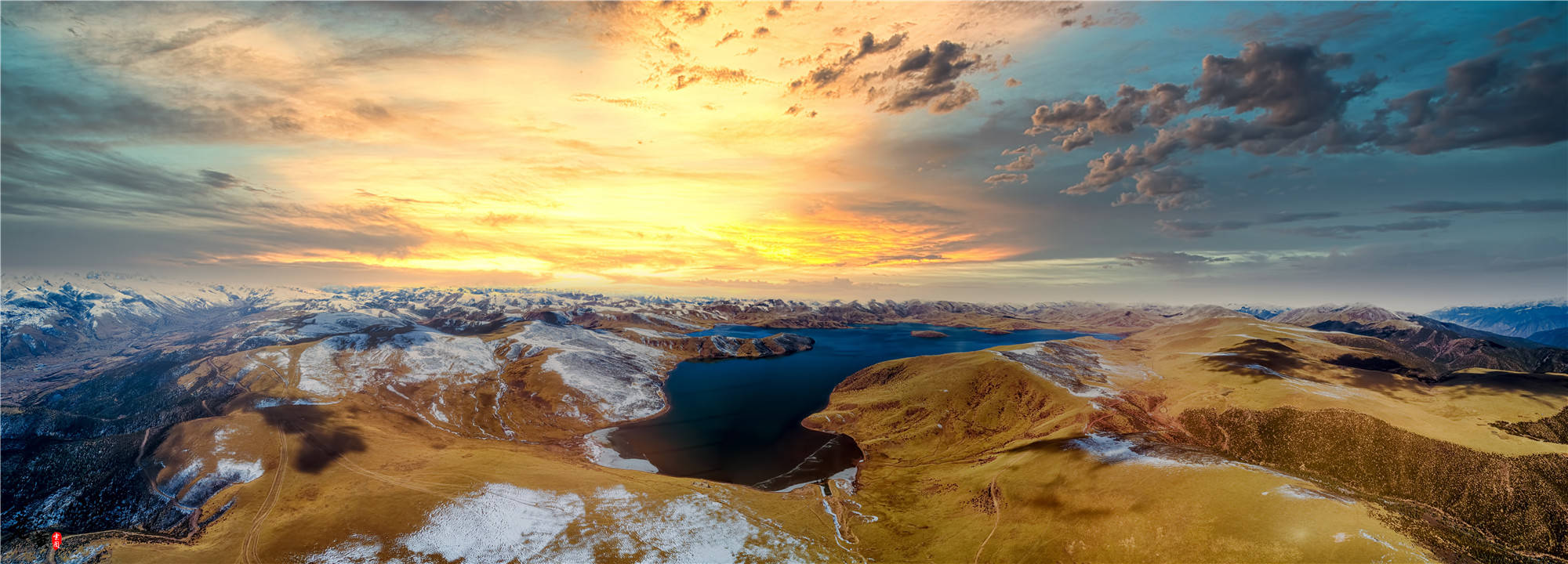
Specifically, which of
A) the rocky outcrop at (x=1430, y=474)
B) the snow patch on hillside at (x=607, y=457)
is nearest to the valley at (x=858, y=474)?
the rocky outcrop at (x=1430, y=474)

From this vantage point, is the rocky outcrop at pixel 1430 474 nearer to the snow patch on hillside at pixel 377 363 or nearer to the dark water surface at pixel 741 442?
the dark water surface at pixel 741 442

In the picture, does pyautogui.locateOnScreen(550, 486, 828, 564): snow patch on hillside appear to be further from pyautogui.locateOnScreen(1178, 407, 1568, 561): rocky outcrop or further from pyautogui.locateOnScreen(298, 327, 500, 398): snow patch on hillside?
pyautogui.locateOnScreen(298, 327, 500, 398): snow patch on hillside

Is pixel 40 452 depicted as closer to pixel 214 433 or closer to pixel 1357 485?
pixel 214 433

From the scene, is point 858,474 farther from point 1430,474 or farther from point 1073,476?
point 1430,474

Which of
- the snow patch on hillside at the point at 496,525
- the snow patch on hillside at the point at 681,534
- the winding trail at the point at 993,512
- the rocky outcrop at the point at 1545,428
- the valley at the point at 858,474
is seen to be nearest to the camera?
the valley at the point at 858,474

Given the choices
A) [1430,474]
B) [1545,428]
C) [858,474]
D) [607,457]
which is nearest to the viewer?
[1430,474]

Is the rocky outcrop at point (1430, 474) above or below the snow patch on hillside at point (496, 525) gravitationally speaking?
above

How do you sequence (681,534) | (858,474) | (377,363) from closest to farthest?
(681,534), (858,474), (377,363)

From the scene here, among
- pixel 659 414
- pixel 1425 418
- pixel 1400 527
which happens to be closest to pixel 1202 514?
pixel 1400 527

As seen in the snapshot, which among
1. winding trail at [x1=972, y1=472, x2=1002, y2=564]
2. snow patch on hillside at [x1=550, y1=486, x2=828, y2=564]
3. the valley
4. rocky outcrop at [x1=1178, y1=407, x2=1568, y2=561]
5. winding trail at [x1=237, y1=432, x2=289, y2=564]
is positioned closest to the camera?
rocky outcrop at [x1=1178, y1=407, x2=1568, y2=561]

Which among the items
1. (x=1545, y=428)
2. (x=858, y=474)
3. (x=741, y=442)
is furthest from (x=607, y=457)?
(x=1545, y=428)

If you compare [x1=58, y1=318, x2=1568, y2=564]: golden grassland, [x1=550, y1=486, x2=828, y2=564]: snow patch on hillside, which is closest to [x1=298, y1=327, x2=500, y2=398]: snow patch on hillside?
[x1=58, y1=318, x2=1568, y2=564]: golden grassland
